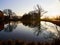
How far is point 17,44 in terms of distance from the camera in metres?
2.55

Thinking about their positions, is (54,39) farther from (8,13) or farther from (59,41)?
(8,13)

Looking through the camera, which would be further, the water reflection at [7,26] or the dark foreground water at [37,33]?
the water reflection at [7,26]

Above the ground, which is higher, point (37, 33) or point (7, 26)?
point (7, 26)

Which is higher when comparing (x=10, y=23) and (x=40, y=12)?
(x=40, y=12)

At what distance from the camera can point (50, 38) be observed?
247 cm

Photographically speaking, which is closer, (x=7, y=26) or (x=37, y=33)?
(x=37, y=33)

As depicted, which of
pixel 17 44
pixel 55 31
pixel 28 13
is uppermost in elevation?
pixel 28 13

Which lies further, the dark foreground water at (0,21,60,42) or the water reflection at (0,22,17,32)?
the water reflection at (0,22,17,32)

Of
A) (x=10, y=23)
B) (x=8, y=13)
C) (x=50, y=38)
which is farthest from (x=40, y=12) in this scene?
(x=10, y=23)

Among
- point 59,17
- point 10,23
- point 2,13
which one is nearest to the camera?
point 59,17

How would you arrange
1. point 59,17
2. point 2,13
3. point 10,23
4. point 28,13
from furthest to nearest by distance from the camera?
1. point 10,23
2. point 2,13
3. point 28,13
4. point 59,17

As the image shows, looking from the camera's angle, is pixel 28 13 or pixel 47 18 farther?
pixel 28 13

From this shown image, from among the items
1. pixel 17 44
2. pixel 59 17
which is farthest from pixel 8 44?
pixel 59 17

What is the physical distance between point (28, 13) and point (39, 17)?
1.47 feet
